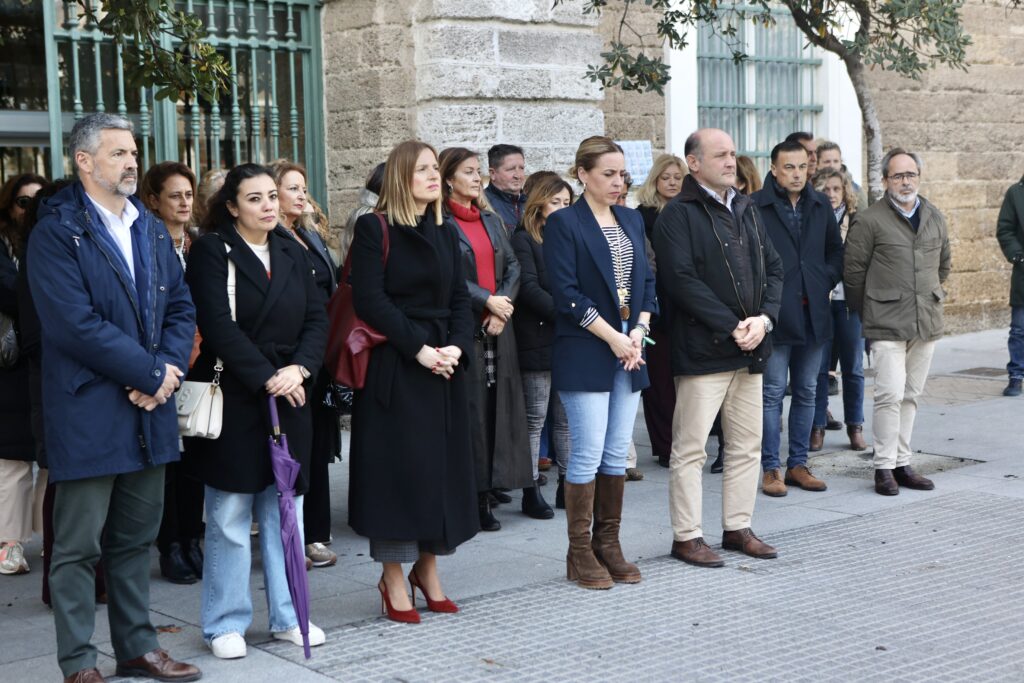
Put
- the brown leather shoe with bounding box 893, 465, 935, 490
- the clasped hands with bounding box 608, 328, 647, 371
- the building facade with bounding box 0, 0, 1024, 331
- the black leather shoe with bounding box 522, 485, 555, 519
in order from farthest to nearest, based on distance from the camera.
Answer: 1. the building facade with bounding box 0, 0, 1024, 331
2. the brown leather shoe with bounding box 893, 465, 935, 490
3. the black leather shoe with bounding box 522, 485, 555, 519
4. the clasped hands with bounding box 608, 328, 647, 371

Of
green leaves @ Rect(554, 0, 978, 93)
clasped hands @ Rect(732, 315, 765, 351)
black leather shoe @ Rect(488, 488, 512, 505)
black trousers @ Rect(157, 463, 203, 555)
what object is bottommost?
black leather shoe @ Rect(488, 488, 512, 505)

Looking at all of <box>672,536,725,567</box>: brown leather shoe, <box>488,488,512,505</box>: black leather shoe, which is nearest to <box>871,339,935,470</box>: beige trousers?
<box>672,536,725,567</box>: brown leather shoe

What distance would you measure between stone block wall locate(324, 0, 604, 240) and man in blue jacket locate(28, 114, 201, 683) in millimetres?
5143

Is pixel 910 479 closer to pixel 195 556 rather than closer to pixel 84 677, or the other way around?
pixel 195 556

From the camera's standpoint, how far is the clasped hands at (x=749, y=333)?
6.28m

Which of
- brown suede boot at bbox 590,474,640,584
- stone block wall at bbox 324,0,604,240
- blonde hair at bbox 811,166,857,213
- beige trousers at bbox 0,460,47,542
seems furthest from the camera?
stone block wall at bbox 324,0,604,240

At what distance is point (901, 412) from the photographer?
313 inches

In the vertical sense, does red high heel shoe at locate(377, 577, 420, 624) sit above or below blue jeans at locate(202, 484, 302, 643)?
below

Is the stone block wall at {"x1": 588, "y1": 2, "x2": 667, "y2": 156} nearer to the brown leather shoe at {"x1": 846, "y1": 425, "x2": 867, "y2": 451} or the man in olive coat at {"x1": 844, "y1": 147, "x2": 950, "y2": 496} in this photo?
the brown leather shoe at {"x1": 846, "y1": 425, "x2": 867, "y2": 451}

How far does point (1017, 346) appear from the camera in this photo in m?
11.4

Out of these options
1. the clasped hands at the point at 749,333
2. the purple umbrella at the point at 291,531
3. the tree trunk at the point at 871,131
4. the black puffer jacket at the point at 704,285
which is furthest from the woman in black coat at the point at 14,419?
the tree trunk at the point at 871,131

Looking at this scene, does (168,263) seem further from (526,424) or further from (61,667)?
(526,424)

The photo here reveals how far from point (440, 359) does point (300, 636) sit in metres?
1.20

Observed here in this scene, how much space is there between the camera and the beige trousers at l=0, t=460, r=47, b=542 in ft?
21.1
